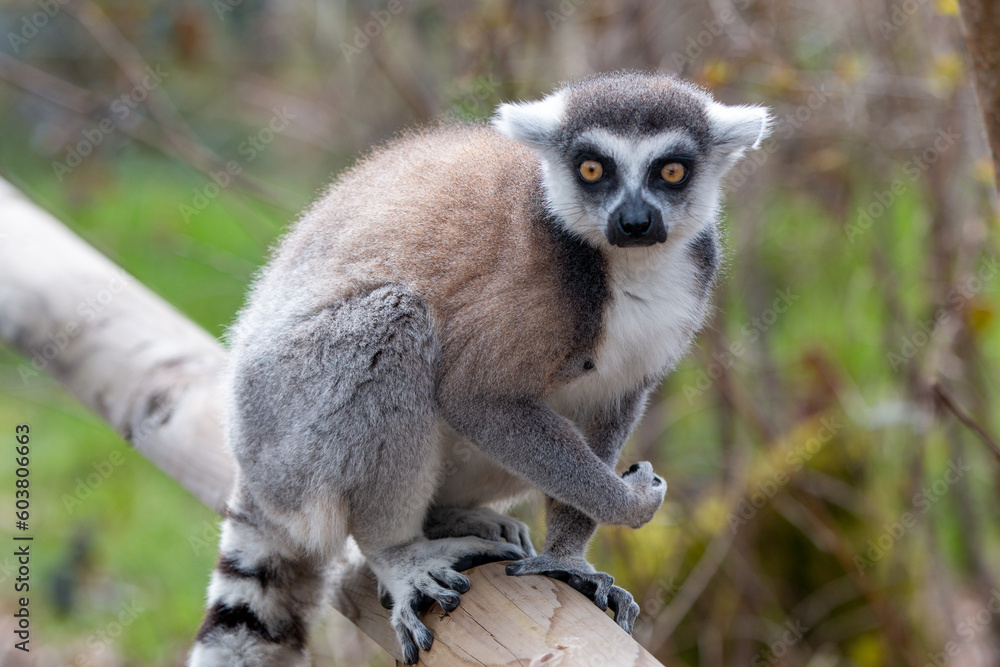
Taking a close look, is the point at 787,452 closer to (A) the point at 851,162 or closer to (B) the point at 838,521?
(B) the point at 838,521

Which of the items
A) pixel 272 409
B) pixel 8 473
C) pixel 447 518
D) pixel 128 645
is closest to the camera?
pixel 272 409

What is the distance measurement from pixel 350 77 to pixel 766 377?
3525mm

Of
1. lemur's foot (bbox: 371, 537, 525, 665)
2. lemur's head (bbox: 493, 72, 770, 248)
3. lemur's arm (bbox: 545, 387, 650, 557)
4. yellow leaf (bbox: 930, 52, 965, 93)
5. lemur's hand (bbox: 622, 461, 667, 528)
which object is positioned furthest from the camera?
yellow leaf (bbox: 930, 52, 965, 93)

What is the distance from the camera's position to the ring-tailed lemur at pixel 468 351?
267 centimetres

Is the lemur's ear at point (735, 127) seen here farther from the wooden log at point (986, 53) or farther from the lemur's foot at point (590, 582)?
the lemur's foot at point (590, 582)

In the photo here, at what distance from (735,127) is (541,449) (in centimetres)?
114

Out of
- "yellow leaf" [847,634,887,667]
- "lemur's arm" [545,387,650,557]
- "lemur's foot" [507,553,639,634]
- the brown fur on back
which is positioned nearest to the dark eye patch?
the brown fur on back

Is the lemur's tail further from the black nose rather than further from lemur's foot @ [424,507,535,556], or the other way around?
the black nose

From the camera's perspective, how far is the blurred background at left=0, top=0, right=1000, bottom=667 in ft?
15.3

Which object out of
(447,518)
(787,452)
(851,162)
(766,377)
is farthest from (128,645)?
(851,162)

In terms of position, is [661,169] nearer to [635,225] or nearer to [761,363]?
[635,225]

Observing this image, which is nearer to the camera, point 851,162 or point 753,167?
point 753,167

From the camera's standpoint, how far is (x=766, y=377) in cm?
580

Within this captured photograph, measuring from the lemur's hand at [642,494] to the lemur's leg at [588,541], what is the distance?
150 millimetres
